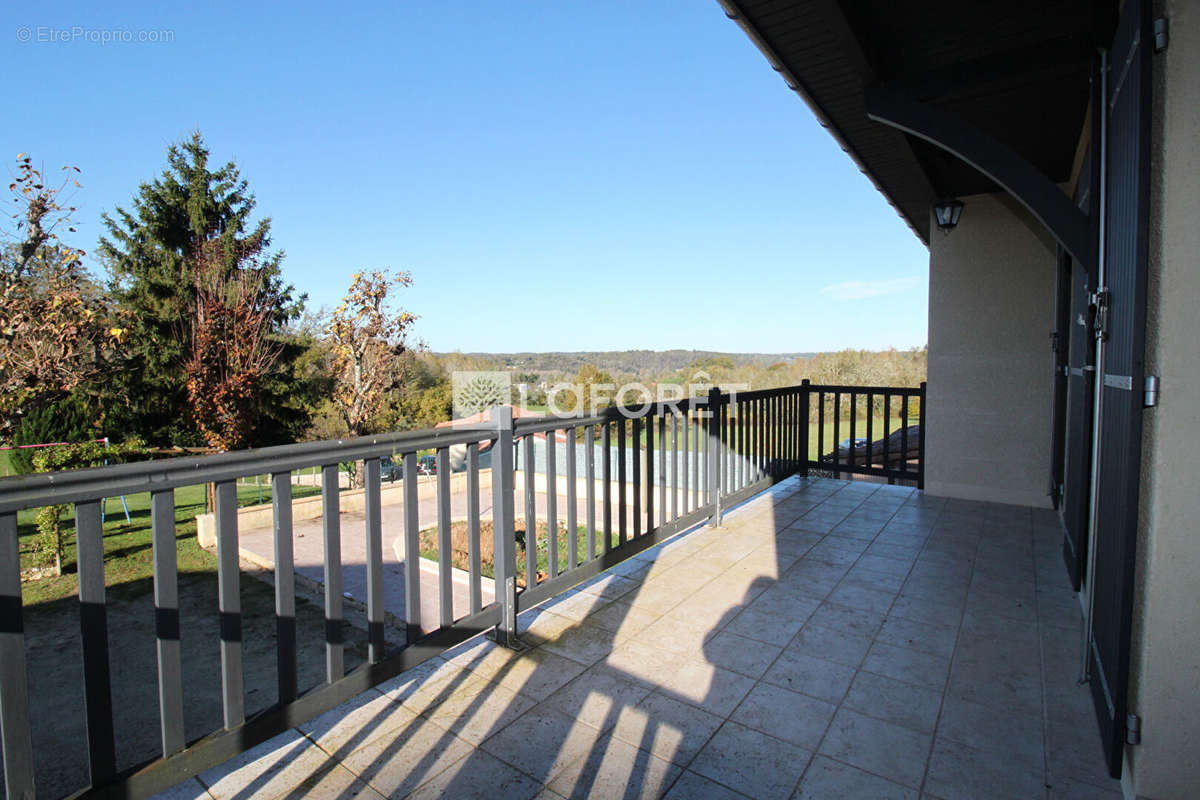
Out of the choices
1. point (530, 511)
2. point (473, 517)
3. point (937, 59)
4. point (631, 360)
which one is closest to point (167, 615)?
point (473, 517)

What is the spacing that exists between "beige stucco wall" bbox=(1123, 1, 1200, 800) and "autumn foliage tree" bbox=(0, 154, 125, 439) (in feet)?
32.1

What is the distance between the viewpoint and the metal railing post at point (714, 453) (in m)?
3.85

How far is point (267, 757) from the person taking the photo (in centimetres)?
160

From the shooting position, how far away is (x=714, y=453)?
13.0 ft

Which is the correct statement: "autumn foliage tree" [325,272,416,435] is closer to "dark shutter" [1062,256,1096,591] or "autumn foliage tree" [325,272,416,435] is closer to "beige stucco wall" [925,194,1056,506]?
"beige stucco wall" [925,194,1056,506]

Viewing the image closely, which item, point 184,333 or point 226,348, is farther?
point 184,333

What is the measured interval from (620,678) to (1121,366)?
1.81 m

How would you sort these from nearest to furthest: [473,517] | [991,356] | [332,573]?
1. [332,573]
2. [473,517]
3. [991,356]

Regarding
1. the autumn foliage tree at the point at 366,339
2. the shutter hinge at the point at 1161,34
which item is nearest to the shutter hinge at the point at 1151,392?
the shutter hinge at the point at 1161,34

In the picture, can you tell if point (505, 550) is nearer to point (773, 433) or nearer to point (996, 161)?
point (996, 161)

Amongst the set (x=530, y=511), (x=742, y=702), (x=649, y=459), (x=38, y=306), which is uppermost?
(x=38, y=306)

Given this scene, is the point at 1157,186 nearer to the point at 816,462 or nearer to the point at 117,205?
the point at 816,462

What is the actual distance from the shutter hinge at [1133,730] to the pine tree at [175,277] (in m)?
18.5

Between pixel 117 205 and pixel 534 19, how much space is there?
16907mm
